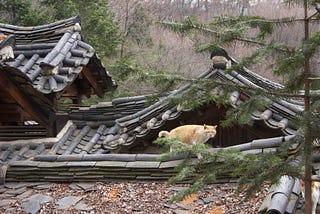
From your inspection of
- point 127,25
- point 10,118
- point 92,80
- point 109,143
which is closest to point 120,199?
point 109,143

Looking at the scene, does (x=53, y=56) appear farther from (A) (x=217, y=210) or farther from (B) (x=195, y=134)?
(A) (x=217, y=210)

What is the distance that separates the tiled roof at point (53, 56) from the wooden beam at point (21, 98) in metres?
0.22

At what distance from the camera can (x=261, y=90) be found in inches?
79.9

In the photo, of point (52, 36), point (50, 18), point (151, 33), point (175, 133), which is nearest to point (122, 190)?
point (175, 133)

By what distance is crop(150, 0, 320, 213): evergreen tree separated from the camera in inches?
75.0

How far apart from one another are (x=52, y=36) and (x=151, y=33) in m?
10.4

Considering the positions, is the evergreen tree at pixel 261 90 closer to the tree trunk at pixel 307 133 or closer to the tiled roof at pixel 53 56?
the tree trunk at pixel 307 133

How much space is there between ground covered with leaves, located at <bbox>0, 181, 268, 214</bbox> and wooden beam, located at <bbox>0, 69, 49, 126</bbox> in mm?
1687

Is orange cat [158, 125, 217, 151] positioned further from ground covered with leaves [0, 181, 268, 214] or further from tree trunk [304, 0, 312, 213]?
tree trunk [304, 0, 312, 213]

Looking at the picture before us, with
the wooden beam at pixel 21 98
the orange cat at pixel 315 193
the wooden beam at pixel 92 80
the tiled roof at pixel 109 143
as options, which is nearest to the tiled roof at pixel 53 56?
the wooden beam at pixel 92 80

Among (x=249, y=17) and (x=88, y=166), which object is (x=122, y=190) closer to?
(x=88, y=166)

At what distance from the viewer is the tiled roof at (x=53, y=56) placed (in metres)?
5.45

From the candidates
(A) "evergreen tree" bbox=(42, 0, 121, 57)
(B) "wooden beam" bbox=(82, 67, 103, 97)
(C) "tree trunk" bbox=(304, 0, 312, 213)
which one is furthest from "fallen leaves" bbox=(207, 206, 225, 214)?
(A) "evergreen tree" bbox=(42, 0, 121, 57)

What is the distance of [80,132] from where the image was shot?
6.57m
